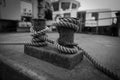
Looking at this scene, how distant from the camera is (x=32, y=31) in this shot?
92 cm

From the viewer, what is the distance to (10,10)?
4.91 m

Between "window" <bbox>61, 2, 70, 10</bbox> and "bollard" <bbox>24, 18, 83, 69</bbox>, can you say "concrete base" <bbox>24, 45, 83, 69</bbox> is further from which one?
"window" <bbox>61, 2, 70, 10</bbox>

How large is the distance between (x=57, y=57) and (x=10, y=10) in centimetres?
530

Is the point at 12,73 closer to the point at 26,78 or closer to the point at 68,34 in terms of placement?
the point at 26,78

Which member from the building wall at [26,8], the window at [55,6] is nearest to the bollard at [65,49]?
the building wall at [26,8]

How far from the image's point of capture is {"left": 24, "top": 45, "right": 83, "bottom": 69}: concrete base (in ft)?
2.15

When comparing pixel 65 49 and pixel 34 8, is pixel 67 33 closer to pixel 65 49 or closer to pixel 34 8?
pixel 65 49

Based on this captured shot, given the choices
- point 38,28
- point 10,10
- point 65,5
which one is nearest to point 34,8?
point 10,10

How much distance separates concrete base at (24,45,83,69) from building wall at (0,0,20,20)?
466cm

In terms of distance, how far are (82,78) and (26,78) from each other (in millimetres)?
354

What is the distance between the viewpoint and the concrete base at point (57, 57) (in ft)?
2.15

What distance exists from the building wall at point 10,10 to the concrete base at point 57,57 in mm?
4664

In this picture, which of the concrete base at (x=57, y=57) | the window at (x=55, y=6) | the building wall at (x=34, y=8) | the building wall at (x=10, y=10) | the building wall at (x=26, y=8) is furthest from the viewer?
the window at (x=55, y=6)

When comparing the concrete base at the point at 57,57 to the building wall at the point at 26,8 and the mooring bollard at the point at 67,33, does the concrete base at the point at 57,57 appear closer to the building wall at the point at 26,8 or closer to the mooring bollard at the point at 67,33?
the mooring bollard at the point at 67,33
